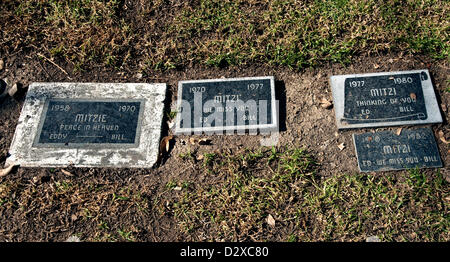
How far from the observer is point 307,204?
8.83 feet

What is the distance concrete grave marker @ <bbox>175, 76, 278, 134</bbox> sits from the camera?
114 inches

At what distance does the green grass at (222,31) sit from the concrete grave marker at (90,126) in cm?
38

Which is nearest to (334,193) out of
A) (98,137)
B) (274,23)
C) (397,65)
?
(397,65)

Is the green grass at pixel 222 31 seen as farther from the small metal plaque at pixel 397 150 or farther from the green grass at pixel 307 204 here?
the green grass at pixel 307 204

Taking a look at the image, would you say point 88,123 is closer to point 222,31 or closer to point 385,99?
point 222,31

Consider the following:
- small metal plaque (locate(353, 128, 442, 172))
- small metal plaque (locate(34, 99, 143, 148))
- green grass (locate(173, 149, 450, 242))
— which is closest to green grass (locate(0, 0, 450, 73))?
small metal plaque (locate(34, 99, 143, 148))

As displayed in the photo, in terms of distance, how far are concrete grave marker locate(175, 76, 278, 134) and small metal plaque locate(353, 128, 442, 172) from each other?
789mm

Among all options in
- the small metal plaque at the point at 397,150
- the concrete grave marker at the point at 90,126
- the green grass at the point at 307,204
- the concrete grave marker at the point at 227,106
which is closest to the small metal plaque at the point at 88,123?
the concrete grave marker at the point at 90,126

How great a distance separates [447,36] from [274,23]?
5.56 ft

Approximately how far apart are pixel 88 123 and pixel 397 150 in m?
2.71

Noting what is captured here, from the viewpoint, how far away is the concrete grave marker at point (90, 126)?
2867 millimetres

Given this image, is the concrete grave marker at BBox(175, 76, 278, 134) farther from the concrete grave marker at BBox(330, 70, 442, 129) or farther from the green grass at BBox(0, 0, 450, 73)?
the concrete grave marker at BBox(330, 70, 442, 129)

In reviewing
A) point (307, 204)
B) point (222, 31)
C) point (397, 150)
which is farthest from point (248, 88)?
point (397, 150)
